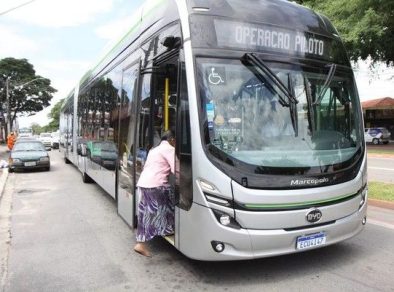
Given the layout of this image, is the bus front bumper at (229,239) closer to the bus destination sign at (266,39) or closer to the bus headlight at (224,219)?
the bus headlight at (224,219)

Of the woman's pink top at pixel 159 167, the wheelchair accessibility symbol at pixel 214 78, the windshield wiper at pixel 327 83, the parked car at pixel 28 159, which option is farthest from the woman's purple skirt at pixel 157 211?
the parked car at pixel 28 159

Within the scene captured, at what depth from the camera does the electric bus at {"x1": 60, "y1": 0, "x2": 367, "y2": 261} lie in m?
4.51

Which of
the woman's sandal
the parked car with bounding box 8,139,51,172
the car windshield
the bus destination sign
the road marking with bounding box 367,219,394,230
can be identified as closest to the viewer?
the bus destination sign

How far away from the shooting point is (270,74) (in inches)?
192

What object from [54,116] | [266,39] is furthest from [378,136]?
[54,116]

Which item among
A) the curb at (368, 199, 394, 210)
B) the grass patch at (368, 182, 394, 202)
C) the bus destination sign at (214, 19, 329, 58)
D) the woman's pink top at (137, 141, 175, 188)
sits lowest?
the curb at (368, 199, 394, 210)

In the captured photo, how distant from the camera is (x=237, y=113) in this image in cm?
477

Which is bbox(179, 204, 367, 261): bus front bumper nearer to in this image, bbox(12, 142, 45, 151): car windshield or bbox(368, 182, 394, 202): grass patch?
bbox(368, 182, 394, 202): grass patch

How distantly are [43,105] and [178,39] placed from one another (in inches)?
2607

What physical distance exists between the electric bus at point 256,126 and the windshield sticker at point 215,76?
1cm

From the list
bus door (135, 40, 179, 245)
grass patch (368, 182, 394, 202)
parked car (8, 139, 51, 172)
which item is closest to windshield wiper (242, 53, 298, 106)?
bus door (135, 40, 179, 245)

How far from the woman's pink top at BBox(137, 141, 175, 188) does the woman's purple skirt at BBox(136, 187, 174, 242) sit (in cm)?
9

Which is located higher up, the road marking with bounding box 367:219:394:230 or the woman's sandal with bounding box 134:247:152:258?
the road marking with bounding box 367:219:394:230

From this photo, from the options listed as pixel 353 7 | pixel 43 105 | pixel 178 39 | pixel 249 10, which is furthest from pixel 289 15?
pixel 43 105
